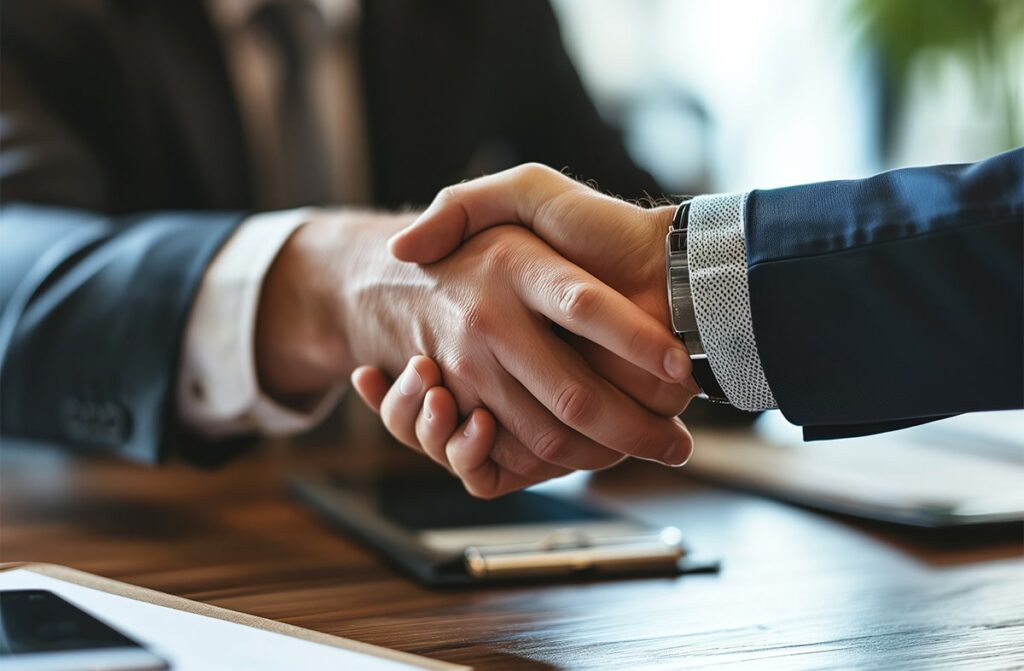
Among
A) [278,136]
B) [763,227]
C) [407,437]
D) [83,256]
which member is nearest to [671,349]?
[763,227]

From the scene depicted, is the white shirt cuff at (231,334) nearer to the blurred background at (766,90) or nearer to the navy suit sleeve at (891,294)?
the navy suit sleeve at (891,294)

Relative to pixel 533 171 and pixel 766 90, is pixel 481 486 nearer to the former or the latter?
pixel 533 171

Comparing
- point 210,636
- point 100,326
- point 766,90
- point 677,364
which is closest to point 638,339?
point 677,364

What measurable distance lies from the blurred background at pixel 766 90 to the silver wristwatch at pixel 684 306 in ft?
5.81

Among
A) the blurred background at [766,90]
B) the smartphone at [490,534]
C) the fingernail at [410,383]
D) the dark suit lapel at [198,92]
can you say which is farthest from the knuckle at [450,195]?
the blurred background at [766,90]

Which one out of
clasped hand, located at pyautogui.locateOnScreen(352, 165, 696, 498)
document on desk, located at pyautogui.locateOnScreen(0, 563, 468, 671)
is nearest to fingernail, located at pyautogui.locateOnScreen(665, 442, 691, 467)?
clasped hand, located at pyautogui.locateOnScreen(352, 165, 696, 498)

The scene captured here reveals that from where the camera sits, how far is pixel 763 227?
0.53 m

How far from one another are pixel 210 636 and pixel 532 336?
0.25 m

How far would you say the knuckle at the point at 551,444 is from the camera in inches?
23.4

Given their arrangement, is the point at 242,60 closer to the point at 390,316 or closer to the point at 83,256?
the point at 83,256

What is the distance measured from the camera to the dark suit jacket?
788mm

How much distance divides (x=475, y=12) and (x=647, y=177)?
0.38m

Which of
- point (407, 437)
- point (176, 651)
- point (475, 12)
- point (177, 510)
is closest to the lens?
point (176, 651)

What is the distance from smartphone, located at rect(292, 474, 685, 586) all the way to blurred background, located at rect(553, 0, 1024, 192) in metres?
1.68
